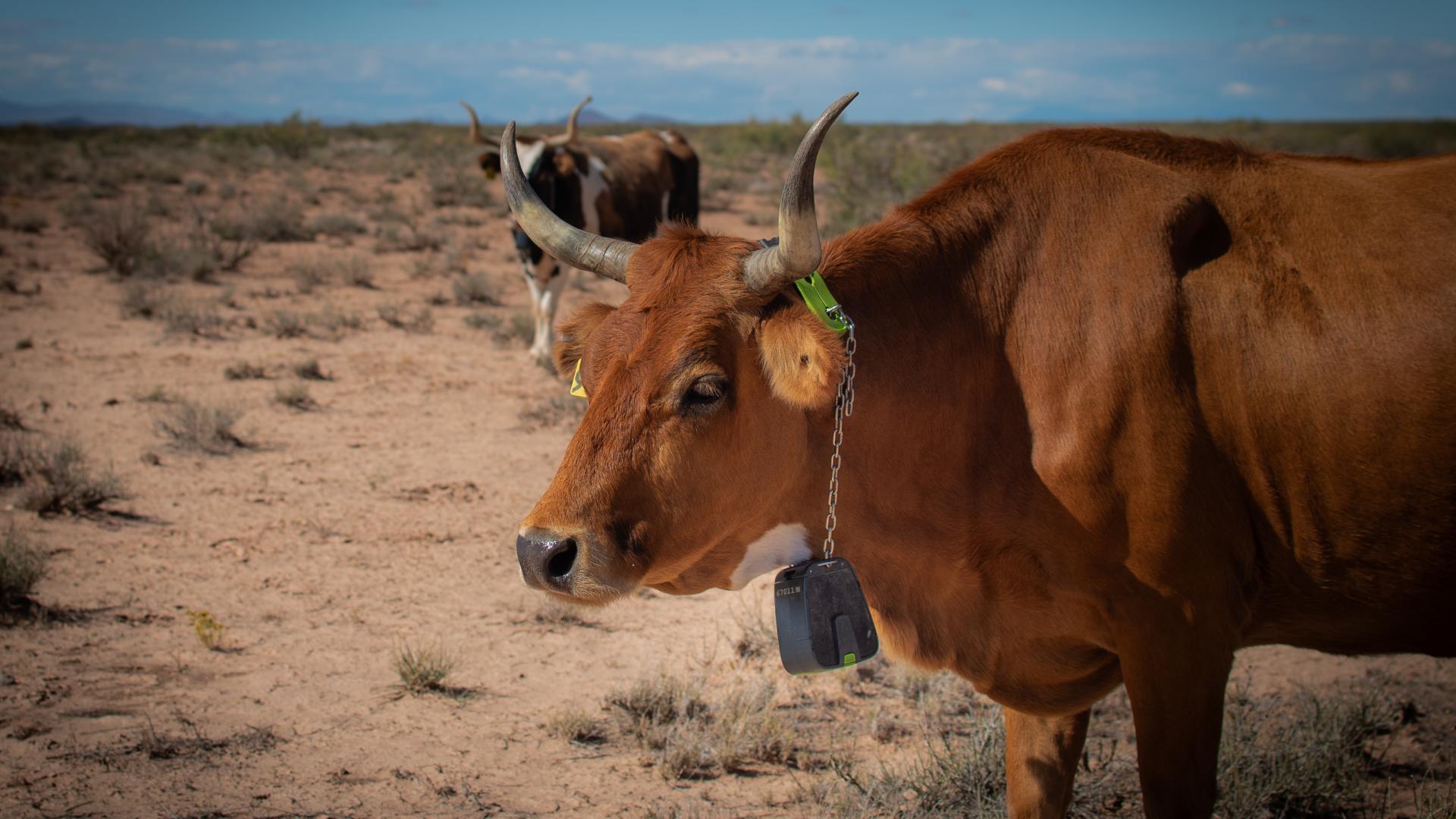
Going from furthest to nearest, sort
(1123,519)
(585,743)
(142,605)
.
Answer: (142,605)
(585,743)
(1123,519)

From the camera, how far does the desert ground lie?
12.0 ft

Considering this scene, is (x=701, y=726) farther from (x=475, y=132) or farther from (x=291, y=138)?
(x=291, y=138)

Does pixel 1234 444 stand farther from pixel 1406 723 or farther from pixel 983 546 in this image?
pixel 1406 723

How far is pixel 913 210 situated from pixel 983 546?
3.30 feet

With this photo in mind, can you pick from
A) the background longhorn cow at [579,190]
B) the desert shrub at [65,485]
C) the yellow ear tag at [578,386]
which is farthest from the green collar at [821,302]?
the background longhorn cow at [579,190]

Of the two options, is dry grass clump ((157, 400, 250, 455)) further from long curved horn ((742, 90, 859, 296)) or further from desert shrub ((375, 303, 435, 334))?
long curved horn ((742, 90, 859, 296))

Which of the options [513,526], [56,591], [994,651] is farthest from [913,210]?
[56,591]

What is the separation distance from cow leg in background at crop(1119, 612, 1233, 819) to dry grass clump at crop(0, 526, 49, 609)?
5280mm

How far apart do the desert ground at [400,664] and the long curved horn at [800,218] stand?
0.60 m

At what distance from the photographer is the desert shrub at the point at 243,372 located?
30.8 ft

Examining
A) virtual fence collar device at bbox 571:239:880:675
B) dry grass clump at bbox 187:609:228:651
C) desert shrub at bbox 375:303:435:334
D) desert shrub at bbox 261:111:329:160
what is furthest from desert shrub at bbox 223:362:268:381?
desert shrub at bbox 261:111:329:160

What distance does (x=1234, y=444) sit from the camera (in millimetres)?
2514

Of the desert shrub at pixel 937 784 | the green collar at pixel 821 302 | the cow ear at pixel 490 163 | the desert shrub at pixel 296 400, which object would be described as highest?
the cow ear at pixel 490 163

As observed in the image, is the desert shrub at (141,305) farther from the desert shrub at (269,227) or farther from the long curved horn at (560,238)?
the long curved horn at (560,238)
